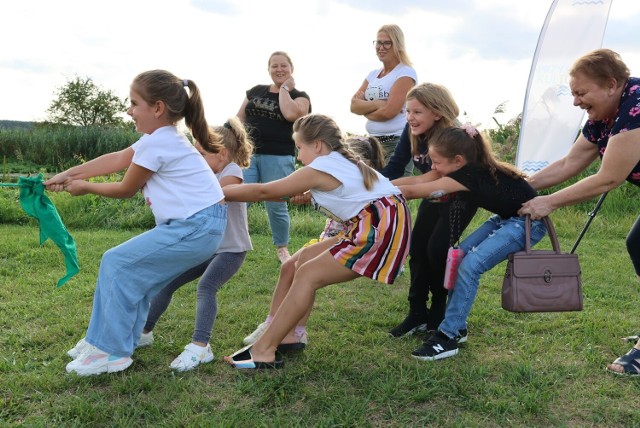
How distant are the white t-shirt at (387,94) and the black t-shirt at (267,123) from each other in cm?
68

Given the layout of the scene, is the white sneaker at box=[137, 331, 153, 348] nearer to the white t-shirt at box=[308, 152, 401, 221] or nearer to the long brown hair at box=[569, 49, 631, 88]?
the white t-shirt at box=[308, 152, 401, 221]

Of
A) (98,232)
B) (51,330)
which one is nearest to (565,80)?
(98,232)

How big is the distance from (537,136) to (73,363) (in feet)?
20.9

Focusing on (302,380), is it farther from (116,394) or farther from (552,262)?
(552,262)

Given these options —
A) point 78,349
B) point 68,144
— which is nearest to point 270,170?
point 78,349

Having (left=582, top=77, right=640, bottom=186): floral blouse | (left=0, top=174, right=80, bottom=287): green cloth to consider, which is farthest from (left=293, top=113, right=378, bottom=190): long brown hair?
(left=0, top=174, right=80, bottom=287): green cloth

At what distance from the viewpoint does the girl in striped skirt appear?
10.2ft

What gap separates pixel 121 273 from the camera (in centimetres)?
301

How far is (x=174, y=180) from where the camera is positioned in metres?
3.11

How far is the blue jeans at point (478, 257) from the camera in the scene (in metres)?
3.38

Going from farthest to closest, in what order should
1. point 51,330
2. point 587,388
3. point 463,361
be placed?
point 51,330
point 463,361
point 587,388

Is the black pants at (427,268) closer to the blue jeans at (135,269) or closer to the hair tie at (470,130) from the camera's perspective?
the hair tie at (470,130)

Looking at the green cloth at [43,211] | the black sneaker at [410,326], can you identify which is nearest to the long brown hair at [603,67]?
the black sneaker at [410,326]

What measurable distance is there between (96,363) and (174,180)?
1.00 meters
